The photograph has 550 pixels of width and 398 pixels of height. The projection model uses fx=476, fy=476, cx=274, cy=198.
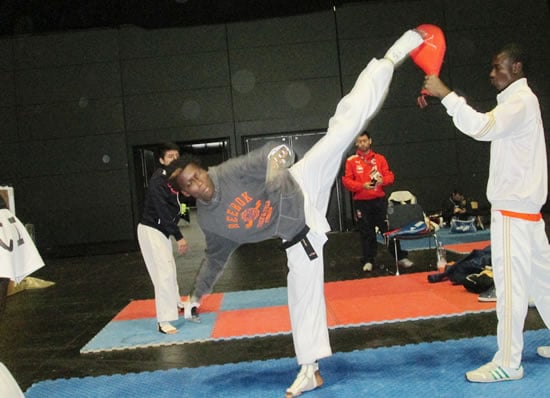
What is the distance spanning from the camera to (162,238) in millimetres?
3908

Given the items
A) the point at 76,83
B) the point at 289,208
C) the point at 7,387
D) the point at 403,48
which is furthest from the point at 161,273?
the point at 76,83

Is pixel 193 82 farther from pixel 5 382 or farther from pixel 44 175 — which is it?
pixel 5 382

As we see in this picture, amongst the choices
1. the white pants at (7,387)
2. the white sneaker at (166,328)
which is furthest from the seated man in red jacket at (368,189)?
the white pants at (7,387)

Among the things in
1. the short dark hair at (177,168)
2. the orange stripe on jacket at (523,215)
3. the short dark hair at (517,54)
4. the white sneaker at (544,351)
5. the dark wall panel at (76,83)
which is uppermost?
the dark wall panel at (76,83)

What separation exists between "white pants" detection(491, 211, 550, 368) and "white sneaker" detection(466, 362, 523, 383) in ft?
0.09

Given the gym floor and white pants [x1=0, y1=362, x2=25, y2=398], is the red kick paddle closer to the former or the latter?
the gym floor

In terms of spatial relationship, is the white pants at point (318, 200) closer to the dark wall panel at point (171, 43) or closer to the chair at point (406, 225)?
the chair at point (406, 225)

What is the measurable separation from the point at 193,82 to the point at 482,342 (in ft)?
28.8

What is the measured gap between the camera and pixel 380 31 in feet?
33.9

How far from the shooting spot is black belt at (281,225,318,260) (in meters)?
2.48

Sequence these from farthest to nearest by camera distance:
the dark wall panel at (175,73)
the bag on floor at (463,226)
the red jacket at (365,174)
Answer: the dark wall panel at (175,73), the bag on floor at (463,226), the red jacket at (365,174)

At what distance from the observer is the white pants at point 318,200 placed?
2467 millimetres

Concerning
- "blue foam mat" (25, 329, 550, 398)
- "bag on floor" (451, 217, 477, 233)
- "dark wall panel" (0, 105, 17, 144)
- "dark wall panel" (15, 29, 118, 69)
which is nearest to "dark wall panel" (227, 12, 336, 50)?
"dark wall panel" (15, 29, 118, 69)

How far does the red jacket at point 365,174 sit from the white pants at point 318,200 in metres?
2.96
